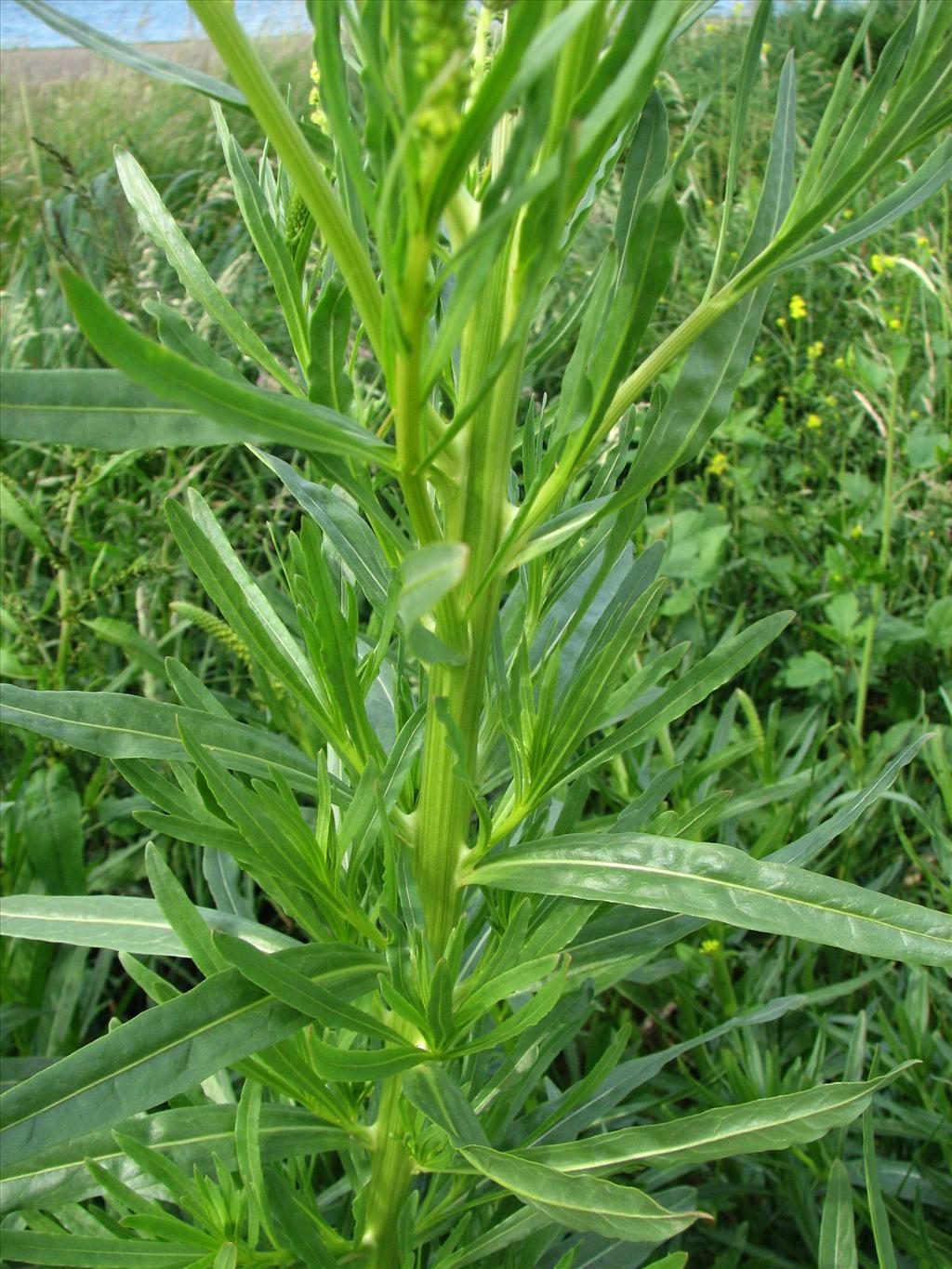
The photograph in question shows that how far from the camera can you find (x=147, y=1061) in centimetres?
55

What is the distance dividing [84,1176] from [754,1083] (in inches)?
28.5

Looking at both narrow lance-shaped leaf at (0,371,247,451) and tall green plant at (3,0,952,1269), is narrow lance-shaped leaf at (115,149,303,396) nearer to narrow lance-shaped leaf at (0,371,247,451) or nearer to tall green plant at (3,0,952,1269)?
tall green plant at (3,0,952,1269)

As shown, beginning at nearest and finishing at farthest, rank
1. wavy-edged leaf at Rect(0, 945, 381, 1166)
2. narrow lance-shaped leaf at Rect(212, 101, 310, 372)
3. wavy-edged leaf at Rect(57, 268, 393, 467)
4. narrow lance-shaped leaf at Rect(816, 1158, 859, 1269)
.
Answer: wavy-edged leaf at Rect(57, 268, 393, 467) < wavy-edged leaf at Rect(0, 945, 381, 1166) < narrow lance-shaped leaf at Rect(212, 101, 310, 372) < narrow lance-shaped leaf at Rect(816, 1158, 859, 1269)

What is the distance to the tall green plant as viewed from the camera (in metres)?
0.45

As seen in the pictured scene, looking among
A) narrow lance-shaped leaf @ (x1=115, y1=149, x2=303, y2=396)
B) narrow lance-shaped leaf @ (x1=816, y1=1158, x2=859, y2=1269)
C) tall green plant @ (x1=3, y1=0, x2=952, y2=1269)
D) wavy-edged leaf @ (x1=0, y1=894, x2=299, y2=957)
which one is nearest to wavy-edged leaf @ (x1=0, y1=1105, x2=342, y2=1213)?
tall green plant @ (x1=3, y1=0, x2=952, y2=1269)

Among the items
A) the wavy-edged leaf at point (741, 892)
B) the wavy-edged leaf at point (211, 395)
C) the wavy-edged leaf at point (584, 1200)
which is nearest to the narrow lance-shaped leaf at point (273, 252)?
the wavy-edged leaf at point (211, 395)

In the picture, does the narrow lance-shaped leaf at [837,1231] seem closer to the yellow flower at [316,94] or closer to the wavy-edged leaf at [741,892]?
the wavy-edged leaf at [741,892]

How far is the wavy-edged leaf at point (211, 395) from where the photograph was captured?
1.29ft

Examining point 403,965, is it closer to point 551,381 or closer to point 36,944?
point 36,944

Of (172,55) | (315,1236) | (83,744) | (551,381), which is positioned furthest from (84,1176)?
(172,55)

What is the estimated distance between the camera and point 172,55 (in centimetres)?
499

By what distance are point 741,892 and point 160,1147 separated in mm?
416

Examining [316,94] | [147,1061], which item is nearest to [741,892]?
[147,1061]

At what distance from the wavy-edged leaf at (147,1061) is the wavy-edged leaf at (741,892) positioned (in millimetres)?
164
